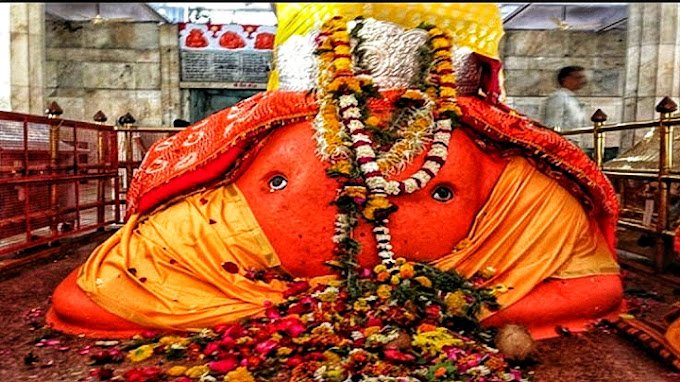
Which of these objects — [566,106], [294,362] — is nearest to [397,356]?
[294,362]

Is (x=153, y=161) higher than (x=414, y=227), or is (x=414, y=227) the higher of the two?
(x=153, y=161)

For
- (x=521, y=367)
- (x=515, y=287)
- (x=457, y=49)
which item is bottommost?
(x=521, y=367)

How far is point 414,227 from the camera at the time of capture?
117 inches

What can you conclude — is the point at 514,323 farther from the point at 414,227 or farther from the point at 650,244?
the point at 650,244

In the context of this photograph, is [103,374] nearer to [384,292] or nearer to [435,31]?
[384,292]

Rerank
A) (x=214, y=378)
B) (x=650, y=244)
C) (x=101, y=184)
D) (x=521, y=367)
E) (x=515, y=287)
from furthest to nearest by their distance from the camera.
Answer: (x=101, y=184) → (x=650, y=244) → (x=515, y=287) → (x=521, y=367) → (x=214, y=378)

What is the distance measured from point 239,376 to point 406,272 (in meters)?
0.94

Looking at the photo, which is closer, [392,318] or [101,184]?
[392,318]

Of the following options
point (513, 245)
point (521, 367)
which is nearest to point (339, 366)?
point (521, 367)

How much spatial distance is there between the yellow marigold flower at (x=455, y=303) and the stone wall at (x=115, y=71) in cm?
1098

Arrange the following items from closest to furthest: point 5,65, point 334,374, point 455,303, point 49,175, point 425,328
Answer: point 334,374 → point 425,328 → point 455,303 → point 49,175 → point 5,65

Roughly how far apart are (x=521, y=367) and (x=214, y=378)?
3.86 feet

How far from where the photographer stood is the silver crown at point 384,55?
3143 mm

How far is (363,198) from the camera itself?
9.36 ft
